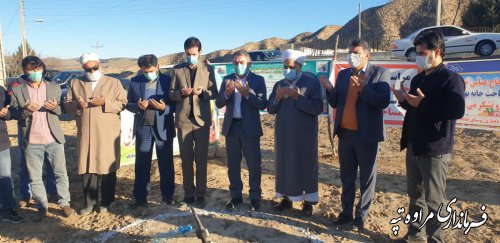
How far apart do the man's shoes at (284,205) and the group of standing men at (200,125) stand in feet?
0.04

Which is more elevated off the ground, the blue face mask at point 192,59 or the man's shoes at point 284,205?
the blue face mask at point 192,59

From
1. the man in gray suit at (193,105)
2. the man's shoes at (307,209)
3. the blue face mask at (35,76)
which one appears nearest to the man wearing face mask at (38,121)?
the blue face mask at (35,76)

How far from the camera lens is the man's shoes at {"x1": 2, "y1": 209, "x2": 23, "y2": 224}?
174 inches

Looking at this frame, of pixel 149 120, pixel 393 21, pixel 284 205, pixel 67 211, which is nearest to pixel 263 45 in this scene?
pixel 393 21

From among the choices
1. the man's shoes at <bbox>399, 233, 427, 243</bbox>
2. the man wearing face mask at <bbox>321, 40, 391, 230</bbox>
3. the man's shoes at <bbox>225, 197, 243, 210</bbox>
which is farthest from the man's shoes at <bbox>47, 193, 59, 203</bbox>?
the man's shoes at <bbox>399, 233, 427, 243</bbox>

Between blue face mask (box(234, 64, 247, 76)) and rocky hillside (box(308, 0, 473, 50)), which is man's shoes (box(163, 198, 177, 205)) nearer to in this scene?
blue face mask (box(234, 64, 247, 76))

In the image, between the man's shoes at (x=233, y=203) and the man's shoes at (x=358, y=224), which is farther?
the man's shoes at (x=233, y=203)

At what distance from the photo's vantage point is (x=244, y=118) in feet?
14.4

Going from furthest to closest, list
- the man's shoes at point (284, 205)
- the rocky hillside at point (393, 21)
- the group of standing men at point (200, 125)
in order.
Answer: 1. the rocky hillside at point (393, 21)
2. the man's shoes at point (284, 205)
3. the group of standing men at point (200, 125)

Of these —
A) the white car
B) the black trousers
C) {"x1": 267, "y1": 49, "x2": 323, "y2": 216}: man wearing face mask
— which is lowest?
the black trousers

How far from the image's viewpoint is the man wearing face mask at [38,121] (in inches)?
167

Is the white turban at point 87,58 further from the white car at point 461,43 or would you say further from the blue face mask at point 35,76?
the white car at point 461,43

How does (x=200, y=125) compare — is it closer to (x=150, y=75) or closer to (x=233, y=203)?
(x=150, y=75)

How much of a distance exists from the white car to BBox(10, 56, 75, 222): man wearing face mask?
13.0 meters
